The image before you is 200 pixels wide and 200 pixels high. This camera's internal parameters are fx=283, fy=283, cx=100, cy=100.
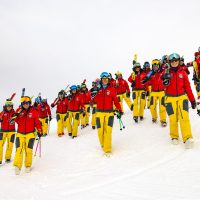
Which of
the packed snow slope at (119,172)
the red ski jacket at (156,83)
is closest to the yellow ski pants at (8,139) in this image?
Answer: the packed snow slope at (119,172)

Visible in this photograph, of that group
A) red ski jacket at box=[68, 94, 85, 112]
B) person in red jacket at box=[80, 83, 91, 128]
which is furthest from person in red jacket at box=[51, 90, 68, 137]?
red ski jacket at box=[68, 94, 85, 112]

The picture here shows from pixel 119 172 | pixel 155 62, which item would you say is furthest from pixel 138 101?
pixel 119 172

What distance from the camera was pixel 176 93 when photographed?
8445 mm

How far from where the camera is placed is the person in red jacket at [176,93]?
27.0 ft

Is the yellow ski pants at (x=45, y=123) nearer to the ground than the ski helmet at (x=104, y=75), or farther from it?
nearer to the ground

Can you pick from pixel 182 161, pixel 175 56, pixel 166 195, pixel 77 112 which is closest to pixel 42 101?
pixel 77 112

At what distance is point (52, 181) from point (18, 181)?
124 cm

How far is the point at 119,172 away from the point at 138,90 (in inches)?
237

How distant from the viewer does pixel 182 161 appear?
Result: 6.82m

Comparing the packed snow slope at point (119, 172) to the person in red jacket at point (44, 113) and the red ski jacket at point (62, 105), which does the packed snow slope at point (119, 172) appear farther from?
the person in red jacket at point (44, 113)

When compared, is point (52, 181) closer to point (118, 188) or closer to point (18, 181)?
point (18, 181)

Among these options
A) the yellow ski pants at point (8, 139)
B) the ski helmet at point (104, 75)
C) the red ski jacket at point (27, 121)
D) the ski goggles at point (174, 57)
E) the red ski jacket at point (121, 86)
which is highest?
the red ski jacket at point (121, 86)

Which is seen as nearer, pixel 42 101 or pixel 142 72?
pixel 142 72

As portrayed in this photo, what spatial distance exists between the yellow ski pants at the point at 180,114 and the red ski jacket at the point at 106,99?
194 cm
